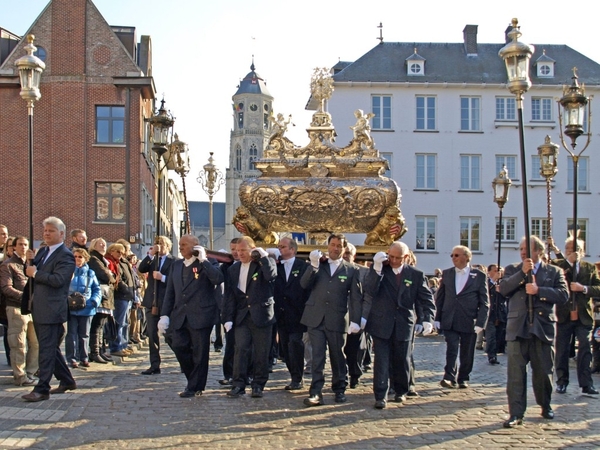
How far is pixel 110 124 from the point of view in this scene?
35281 millimetres

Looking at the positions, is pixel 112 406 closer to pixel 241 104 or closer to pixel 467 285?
pixel 467 285

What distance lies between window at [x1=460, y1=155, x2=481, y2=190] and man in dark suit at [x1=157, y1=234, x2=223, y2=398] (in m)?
36.0

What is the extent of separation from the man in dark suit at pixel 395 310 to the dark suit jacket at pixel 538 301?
4.47 feet

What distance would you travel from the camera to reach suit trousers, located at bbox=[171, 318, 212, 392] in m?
10.2

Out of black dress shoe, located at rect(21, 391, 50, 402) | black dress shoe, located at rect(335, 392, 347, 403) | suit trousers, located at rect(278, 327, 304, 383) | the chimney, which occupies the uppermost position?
the chimney

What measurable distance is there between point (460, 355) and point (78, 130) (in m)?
26.4

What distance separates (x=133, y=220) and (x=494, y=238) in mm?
19455

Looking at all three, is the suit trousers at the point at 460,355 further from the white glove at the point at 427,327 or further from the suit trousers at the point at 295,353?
the suit trousers at the point at 295,353

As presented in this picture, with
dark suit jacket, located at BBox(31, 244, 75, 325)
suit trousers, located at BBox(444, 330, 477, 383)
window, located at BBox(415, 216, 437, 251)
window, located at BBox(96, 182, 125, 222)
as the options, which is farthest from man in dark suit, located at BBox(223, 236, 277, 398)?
window, located at BBox(415, 216, 437, 251)

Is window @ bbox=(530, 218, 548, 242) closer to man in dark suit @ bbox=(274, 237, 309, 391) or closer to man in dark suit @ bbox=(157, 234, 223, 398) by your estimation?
man in dark suit @ bbox=(274, 237, 309, 391)

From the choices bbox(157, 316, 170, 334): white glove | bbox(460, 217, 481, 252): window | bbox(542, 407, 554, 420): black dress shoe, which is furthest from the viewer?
bbox(460, 217, 481, 252): window

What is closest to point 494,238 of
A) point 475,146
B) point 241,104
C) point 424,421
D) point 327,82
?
point 475,146

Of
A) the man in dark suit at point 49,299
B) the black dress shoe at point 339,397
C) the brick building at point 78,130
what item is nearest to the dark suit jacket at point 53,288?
the man in dark suit at point 49,299

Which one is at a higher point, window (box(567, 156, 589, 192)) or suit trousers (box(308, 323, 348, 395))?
window (box(567, 156, 589, 192))
